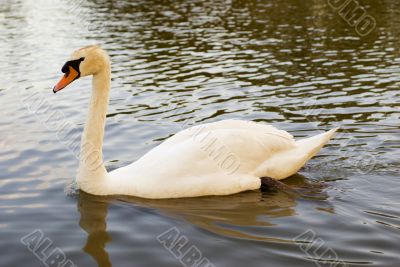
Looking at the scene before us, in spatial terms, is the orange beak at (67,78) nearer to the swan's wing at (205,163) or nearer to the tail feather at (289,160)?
the swan's wing at (205,163)

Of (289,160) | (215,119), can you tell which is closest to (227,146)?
(289,160)

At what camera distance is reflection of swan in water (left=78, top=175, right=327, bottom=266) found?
7043 millimetres

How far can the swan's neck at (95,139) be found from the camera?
8.12m

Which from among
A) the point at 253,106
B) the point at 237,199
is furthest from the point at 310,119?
the point at 237,199

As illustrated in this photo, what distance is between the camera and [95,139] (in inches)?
324

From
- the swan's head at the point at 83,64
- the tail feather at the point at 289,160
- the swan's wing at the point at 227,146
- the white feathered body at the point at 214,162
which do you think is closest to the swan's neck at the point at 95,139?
the swan's head at the point at 83,64

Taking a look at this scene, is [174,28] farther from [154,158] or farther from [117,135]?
[154,158]

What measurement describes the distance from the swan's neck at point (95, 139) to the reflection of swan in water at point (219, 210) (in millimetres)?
262

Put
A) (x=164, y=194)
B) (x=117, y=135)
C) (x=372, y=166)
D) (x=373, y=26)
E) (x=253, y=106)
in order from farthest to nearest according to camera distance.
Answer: (x=373, y=26), (x=253, y=106), (x=117, y=135), (x=372, y=166), (x=164, y=194)

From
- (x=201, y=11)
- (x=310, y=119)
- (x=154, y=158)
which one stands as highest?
(x=154, y=158)

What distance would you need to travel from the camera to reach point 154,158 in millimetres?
8164

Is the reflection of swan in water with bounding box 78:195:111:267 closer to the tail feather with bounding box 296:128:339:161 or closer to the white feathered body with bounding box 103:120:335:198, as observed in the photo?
the white feathered body with bounding box 103:120:335:198

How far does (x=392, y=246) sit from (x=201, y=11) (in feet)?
82.3

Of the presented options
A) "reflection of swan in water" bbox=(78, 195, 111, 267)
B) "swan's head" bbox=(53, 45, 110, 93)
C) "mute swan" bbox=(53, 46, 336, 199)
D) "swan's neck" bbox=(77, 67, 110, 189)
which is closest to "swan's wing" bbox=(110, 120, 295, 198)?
"mute swan" bbox=(53, 46, 336, 199)
